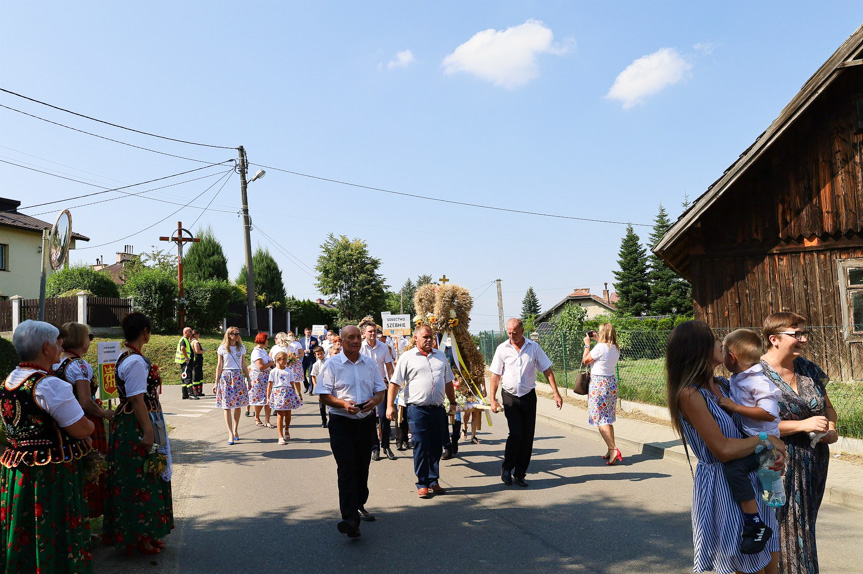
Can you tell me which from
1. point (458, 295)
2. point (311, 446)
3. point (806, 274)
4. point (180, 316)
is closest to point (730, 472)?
point (458, 295)

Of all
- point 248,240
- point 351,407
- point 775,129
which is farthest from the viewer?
point 248,240

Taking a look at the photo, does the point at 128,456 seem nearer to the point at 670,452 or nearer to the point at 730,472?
the point at 730,472

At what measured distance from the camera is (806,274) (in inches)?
501

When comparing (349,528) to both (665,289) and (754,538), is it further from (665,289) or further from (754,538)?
(665,289)

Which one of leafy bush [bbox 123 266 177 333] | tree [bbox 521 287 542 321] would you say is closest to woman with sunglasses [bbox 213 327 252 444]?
leafy bush [bbox 123 266 177 333]

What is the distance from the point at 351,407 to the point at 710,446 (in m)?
3.45

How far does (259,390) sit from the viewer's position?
39.6ft

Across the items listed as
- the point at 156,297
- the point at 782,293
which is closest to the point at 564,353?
the point at 782,293

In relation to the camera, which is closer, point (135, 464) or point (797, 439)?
point (797, 439)

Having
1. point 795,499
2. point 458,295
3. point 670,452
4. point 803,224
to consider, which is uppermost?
point 803,224

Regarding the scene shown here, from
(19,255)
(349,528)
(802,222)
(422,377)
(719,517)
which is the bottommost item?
(349,528)

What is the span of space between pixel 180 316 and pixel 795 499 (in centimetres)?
Answer: 2855

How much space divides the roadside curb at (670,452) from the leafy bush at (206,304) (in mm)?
21472

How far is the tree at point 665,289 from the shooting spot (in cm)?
4803
